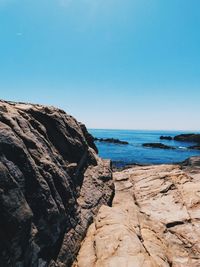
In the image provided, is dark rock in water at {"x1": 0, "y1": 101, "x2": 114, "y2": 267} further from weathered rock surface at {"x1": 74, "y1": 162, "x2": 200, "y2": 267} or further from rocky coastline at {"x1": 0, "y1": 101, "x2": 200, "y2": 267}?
weathered rock surface at {"x1": 74, "y1": 162, "x2": 200, "y2": 267}

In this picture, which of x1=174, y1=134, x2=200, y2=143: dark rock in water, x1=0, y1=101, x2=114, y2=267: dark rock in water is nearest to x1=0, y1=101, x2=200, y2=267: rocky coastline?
x1=0, y1=101, x2=114, y2=267: dark rock in water

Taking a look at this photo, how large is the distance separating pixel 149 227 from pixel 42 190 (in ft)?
24.6

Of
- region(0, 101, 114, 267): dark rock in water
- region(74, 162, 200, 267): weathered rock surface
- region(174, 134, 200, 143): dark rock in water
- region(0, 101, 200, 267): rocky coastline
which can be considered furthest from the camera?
region(174, 134, 200, 143): dark rock in water

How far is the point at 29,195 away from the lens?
12.4 m

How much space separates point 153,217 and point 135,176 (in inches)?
328

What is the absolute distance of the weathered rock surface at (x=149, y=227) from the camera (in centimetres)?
1341

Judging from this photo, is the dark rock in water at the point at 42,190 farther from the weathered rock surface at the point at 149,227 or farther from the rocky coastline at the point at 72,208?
the weathered rock surface at the point at 149,227

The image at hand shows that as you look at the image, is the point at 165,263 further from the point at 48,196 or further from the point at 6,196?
the point at 6,196

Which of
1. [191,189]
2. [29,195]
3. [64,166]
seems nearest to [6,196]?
[29,195]

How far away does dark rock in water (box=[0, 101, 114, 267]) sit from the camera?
11.1 m

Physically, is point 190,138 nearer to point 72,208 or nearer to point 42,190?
point 72,208

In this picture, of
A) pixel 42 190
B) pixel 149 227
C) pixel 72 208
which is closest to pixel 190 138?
pixel 149 227

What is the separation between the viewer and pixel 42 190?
1309 centimetres

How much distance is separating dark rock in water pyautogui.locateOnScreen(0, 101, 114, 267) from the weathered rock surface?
105 cm
